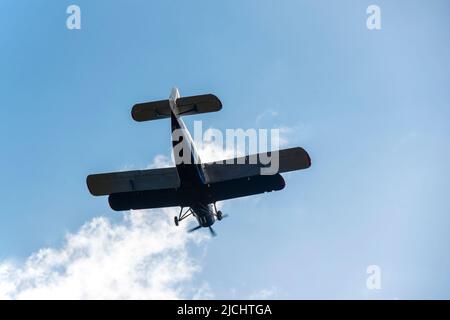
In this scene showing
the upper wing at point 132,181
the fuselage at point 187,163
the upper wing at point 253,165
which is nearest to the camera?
the fuselage at point 187,163

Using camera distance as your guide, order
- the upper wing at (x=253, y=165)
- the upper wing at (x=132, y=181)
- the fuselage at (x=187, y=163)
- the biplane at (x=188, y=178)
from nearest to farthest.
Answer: the fuselage at (x=187, y=163), the biplane at (x=188, y=178), the upper wing at (x=253, y=165), the upper wing at (x=132, y=181)

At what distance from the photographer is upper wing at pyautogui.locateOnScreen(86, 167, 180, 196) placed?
2717 cm

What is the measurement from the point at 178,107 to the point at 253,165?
4669 millimetres

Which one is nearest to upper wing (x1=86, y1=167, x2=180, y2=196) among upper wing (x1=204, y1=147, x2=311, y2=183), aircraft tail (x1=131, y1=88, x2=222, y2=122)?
upper wing (x1=204, y1=147, x2=311, y2=183)

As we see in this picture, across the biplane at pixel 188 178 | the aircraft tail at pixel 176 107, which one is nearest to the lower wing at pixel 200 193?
the biplane at pixel 188 178

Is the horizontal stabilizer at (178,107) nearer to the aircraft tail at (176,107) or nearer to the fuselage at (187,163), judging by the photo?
the aircraft tail at (176,107)

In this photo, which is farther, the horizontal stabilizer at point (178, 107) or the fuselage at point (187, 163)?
the horizontal stabilizer at point (178, 107)

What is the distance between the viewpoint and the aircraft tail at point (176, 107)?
25156 millimetres

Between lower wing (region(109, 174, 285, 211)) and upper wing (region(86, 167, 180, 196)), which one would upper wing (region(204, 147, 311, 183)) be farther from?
upper wing (region(86, 167, 180, 196))

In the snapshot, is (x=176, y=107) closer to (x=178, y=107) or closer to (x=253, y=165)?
(x=178, y=107)

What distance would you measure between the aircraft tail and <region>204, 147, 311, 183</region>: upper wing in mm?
2896
